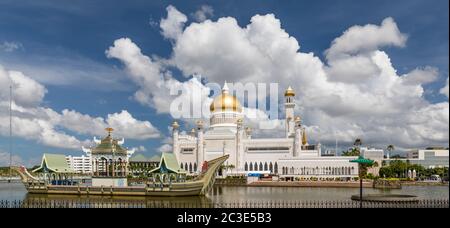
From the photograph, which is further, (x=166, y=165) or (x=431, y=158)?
(x=431, y=158)

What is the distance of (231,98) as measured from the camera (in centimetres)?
8900

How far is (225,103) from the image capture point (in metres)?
88.2

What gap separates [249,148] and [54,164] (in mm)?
37840

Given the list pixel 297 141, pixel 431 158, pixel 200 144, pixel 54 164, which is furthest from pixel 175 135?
pixel 431 158

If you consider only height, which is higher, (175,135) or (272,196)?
(175,135)

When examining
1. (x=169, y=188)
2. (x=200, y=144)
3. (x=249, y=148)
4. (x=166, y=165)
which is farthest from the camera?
(x=200, y=144)

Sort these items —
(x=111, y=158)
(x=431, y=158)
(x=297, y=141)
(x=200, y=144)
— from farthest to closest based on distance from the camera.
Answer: (x=431, y=158) → (x=200, y=144) → (x=297, y=141) → (x=111, y=158)

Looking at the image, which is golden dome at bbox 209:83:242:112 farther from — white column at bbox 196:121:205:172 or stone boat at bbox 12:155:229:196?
stone boat at bbox 12:155:229:196

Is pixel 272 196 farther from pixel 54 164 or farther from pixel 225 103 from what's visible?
pixel 225 103

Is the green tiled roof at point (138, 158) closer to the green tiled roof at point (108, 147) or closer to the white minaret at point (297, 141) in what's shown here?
the green tiled roof at point (108, 147)

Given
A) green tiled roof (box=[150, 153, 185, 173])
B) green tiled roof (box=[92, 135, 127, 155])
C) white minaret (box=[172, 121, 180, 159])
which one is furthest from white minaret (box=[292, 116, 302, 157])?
green tiled roof (box=[150, 153, 185, 173])

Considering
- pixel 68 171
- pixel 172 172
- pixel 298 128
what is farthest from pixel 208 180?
pixel 298 128
